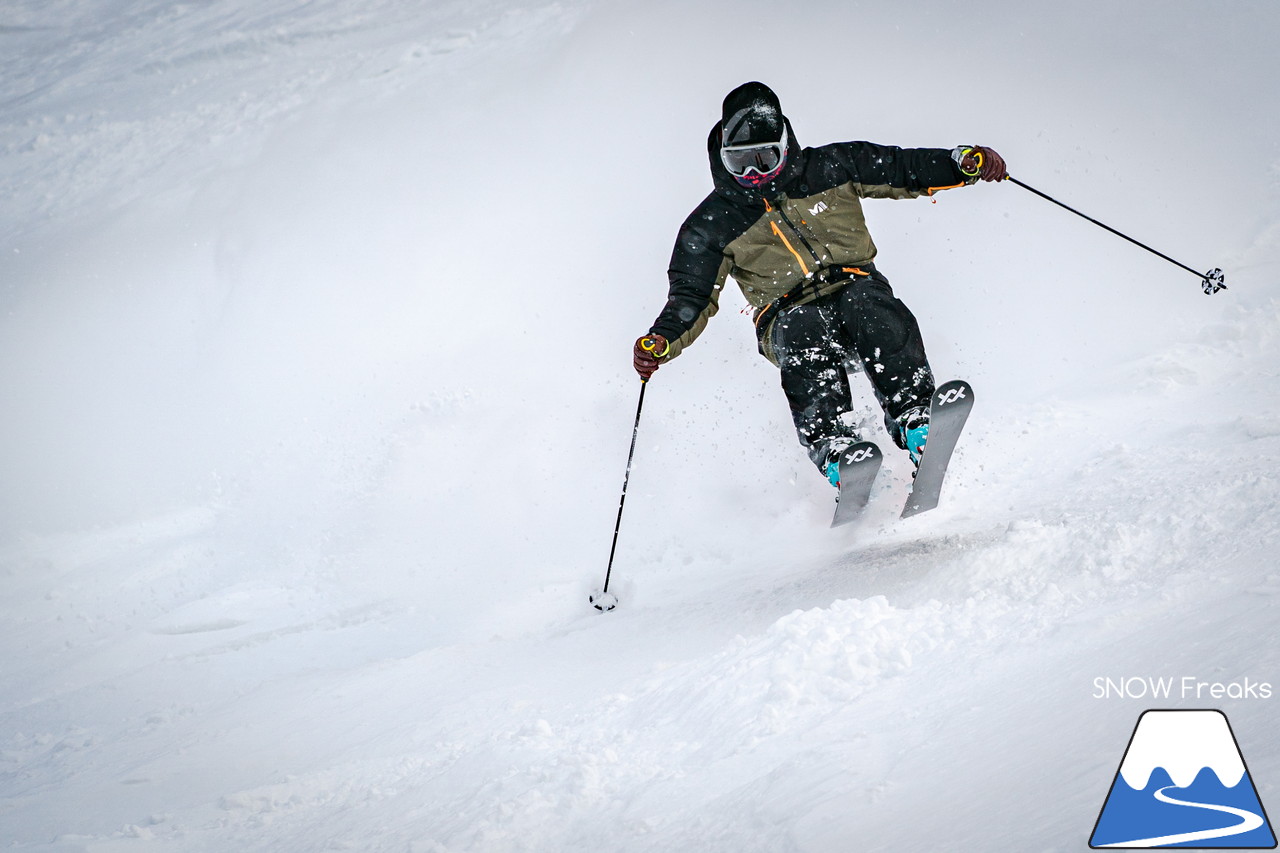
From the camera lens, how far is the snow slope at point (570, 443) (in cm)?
229

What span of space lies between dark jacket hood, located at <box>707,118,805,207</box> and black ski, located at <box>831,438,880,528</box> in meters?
1.15

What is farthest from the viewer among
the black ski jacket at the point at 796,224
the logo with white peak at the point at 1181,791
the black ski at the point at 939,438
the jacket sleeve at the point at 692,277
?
the jacket sleeve at the point at 692,277

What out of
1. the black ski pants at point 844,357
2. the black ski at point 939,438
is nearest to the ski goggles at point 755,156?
the black ski pants at point 844,357

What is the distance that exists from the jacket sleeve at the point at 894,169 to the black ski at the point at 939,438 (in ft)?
3.35

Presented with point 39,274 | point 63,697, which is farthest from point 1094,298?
point 39,274

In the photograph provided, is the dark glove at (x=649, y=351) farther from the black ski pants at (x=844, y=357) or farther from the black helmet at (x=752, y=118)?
the black helmet at (x=752, y=118)

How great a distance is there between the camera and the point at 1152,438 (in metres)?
4.12

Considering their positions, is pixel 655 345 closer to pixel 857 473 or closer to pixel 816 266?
pixel 816 266

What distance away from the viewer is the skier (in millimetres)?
3689

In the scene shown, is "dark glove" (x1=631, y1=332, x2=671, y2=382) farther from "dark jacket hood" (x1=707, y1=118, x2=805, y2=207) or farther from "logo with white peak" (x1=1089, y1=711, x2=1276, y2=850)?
"logo with white peak" (x1=1089, y1=711, x2=1276, y2=850)

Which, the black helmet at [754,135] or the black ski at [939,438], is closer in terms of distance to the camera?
the black ski at [939,438]

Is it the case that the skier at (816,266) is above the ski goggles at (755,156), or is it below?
below

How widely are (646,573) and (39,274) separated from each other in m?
11.2

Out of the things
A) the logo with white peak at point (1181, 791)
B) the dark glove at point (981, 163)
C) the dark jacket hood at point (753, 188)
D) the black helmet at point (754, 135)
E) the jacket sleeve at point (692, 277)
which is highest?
the black helmet at point (754, 135)
